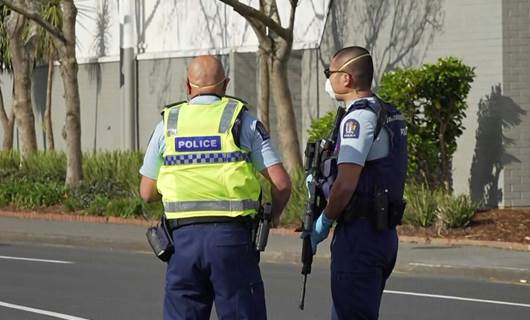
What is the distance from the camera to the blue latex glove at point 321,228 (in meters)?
6.63

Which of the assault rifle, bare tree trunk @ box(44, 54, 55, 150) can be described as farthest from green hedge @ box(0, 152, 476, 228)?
the assault rifle

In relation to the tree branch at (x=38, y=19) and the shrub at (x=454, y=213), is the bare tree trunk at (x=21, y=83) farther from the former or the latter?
the shrub at (x=454, y=213)

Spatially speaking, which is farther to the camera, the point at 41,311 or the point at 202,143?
the point at 41,311

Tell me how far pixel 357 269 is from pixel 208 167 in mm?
967

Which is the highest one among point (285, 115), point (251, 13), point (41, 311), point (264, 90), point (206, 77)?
point (251, 13)

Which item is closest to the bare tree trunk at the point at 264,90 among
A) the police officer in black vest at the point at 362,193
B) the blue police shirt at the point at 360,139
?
the police officer in black vest at the point at 362,193

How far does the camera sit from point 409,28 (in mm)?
21812

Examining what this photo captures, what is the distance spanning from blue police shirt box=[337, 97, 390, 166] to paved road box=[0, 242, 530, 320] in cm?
480

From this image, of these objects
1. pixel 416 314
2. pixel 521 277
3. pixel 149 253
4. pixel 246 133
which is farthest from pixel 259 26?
pixel 246 133

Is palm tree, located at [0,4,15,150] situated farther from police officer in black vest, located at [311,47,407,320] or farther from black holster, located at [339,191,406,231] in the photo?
black holster, located at [339,191,406,231]

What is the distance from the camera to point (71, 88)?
76.9 ft

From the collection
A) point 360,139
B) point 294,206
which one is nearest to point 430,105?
point 294,206

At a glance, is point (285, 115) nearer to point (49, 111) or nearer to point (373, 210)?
point (49, 111)

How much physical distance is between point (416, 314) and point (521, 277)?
11.0 ft
